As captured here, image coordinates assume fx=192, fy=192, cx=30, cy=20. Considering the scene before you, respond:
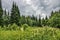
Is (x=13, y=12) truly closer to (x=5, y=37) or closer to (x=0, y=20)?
(x=0, y=20)

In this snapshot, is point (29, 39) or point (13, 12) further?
point (13, 12)

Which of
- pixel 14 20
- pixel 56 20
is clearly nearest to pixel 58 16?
pixel 56 20

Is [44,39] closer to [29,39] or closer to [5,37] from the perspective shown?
[29,39]

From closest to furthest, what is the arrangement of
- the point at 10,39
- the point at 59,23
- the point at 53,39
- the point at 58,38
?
1. the point at 10,39
2. the point at 53,39
3. the point at 58,38
4. the point at 59,23

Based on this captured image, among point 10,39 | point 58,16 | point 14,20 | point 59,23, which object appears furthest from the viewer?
point 58,16

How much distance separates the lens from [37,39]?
8414 millimetres

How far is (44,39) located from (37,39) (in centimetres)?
32

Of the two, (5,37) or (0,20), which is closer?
(5,37)

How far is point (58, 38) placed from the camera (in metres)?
9.56

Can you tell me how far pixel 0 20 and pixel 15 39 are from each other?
157ft

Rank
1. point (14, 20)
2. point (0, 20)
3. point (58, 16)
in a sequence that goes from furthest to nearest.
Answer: point (58, 16) → point (14, 20) → point (0, 20)

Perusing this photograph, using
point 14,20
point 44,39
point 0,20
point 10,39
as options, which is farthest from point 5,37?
point 14,20

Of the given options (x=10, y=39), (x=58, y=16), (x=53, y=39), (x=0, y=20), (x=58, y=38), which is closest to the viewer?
(x=10, y=39)

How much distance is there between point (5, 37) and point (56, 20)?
63545 mm
